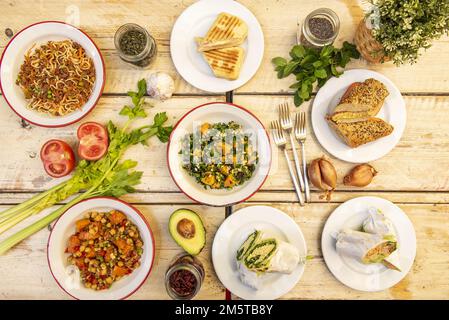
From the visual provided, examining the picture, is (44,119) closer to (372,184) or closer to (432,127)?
(372,184)

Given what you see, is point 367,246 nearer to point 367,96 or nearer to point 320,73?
point 367,96

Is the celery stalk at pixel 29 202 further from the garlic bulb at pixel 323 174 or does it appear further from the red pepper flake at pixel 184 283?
the garlic bulb at pixel 323 174

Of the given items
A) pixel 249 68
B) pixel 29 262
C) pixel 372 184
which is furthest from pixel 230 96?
pixel 29 262

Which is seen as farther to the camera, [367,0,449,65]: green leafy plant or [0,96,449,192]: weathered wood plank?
[0,96,449,192]: weathered wood plank

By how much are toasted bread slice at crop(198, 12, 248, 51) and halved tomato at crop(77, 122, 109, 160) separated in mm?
640

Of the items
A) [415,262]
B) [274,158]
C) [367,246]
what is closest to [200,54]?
[274,158]

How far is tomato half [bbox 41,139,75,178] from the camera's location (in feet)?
5.97

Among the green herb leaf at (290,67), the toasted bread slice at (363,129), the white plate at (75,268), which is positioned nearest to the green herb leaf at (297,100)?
the green herb leaf at (290,67)

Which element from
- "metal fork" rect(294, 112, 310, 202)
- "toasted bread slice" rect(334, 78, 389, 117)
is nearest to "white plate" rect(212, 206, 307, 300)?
"metal fork" rect(294, 112, 310, 202)

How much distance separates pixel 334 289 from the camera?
6.36ft

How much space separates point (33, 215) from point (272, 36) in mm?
1536

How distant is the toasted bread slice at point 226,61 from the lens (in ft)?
5.99

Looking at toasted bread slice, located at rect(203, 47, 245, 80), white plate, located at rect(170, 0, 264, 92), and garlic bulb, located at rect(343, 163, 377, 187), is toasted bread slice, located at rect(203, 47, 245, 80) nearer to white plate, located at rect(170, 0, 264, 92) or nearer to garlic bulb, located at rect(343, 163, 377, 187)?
white plate, located at rect(170, 0, 264, 92)

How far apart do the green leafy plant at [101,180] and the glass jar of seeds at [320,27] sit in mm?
800
